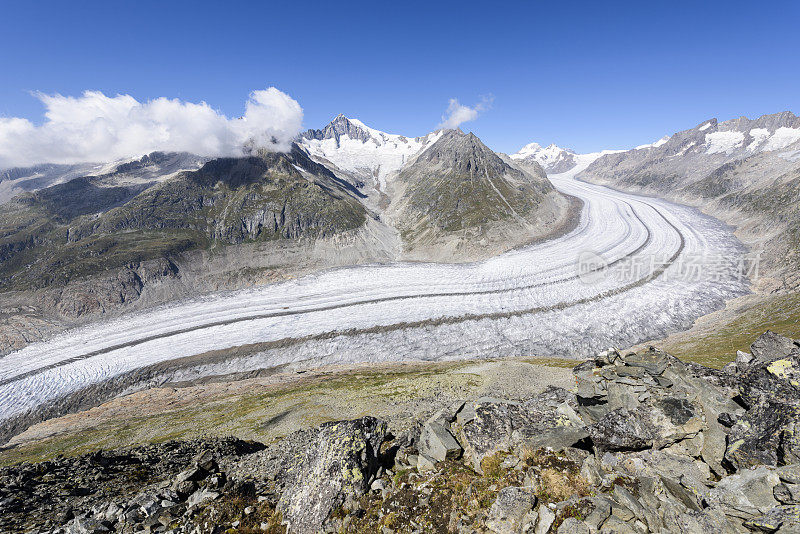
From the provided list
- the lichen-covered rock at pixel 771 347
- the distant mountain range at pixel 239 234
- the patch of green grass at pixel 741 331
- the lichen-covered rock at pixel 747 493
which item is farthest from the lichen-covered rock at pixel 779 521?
the distant mountain range at pixel 239 234

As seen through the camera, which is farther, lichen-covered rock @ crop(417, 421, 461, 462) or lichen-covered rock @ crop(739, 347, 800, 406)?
lichen-covered rock @ crop(417, 421, 461, 462)

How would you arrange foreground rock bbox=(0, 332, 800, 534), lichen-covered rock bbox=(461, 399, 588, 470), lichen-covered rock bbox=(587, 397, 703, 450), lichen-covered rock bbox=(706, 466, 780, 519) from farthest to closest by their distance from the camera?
1. lichen-covered rock bbox=(461, 399, 588, 470)
2. lichen-covered rock bbox=(587, 397, 703, 450)
3. foreground rock bbox=(0, 332, 800, 534)
4. lichen-covered rock bbox=(706, 466, 780, 519)

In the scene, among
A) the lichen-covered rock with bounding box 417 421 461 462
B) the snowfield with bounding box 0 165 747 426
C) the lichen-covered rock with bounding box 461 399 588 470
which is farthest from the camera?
the snowfield with bounding box 0 165 747 426

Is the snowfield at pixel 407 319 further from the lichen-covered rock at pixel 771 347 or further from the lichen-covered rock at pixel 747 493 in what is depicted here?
the lichen-covered rock at pixel 747 493

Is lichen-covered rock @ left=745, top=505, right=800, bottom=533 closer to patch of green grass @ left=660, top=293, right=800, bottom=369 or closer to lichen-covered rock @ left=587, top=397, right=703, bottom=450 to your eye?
lichen-covered rock @ left=587, top=397, right=703, bottom=450

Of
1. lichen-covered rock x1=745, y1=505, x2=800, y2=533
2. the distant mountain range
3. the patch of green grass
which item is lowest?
the patch of green grass

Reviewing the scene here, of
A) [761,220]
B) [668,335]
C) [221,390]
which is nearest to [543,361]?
[668,335]

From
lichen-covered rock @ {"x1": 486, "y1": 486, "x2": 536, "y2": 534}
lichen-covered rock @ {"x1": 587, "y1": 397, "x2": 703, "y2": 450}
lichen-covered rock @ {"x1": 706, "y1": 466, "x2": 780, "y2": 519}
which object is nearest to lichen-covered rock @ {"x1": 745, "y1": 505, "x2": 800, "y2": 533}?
lichen-covered rock @ {"x1": 706, "y1": 466, "x2": 780, "y2": 519}
